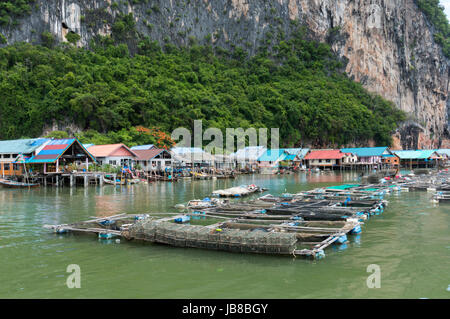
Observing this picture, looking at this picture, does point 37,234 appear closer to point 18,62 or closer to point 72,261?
point 72,261

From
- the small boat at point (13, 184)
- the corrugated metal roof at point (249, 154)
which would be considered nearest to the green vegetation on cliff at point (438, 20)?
the corrugated metal roof at point (249, 154)

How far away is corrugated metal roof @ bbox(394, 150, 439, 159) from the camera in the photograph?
71375mm

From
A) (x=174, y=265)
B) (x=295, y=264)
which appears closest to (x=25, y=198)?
(x=174, y=265)

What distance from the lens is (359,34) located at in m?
103

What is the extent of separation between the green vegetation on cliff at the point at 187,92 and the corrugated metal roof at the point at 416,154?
14837mm

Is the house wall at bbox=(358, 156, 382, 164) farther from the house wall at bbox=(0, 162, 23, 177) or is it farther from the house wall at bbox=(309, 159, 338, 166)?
the house wall at bbox=(0, 162, 23, 177)

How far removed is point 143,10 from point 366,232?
8540cm

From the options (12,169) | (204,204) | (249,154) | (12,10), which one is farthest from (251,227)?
(12,10)

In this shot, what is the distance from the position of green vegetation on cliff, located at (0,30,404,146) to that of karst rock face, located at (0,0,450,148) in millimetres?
4114

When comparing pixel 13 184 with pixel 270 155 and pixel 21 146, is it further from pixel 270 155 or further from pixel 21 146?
pixel 270 155

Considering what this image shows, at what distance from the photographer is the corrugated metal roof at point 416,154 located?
2810 inches

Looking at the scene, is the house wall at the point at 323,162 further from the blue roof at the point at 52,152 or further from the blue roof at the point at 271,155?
the blue roof at the point at 52,152

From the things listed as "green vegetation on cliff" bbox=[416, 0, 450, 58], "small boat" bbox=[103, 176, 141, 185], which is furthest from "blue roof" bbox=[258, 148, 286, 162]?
"green vegetation on cliff" bbox=[416, 0, 450, 58]
